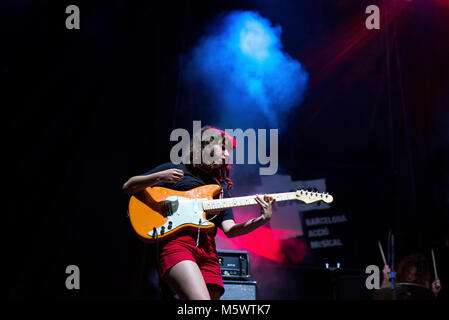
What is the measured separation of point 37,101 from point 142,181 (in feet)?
5.79

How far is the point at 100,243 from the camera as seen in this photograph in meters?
4.26

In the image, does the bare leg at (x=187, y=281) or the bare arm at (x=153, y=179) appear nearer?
the bare leg at (x=187, y=281)

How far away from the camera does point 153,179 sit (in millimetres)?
2406

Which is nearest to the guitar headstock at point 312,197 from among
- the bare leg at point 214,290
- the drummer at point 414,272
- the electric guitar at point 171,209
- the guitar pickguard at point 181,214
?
the electric guitar at point 171,209

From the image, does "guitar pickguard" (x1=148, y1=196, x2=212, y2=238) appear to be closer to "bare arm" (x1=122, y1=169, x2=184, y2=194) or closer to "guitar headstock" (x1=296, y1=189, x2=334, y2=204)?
"bare arm" (x1=122, y1=169, x2=184, y2=194)

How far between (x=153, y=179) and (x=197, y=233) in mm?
408

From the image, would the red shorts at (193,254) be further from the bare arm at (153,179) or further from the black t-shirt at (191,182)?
the bare arm at (153,179)

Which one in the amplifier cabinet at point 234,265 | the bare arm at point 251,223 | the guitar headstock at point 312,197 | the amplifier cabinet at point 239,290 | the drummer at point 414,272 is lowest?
the drummer at point 414,272

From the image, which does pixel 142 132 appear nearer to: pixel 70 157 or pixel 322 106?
pixel 70 157

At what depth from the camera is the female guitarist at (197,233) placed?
2.10 m

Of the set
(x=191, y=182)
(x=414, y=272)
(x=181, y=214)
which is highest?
(x=191, y=182)

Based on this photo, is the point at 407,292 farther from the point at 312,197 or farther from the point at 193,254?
the point at 193,254

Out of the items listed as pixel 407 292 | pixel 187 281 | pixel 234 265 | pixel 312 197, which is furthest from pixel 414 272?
pixel 187 281

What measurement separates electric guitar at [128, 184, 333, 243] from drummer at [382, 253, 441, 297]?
3.17 metres
